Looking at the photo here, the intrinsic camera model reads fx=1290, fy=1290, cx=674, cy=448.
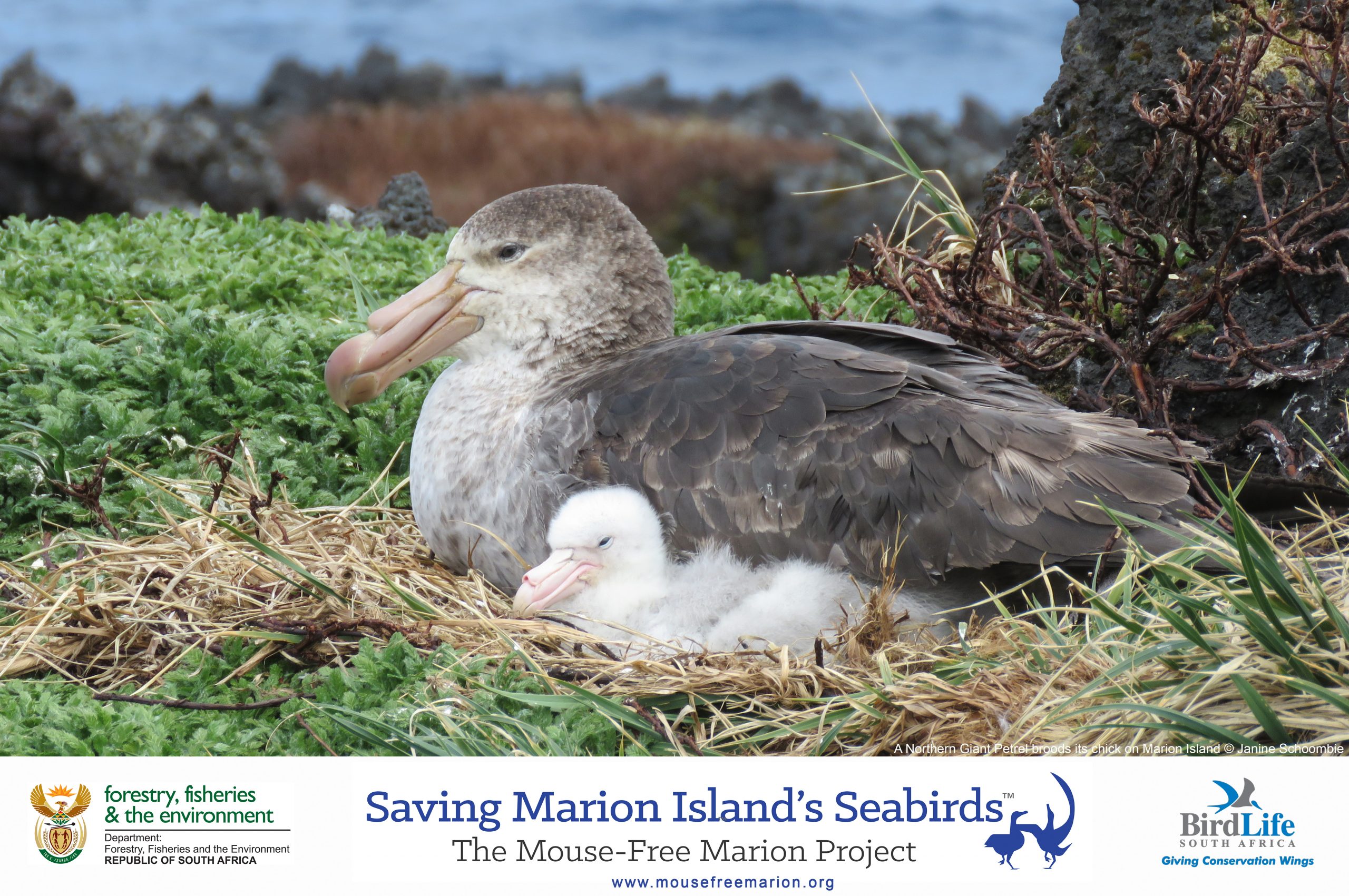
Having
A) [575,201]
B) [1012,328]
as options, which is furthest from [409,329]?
[1012,328]

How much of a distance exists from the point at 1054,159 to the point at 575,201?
2039mm

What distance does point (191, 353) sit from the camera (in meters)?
4.91

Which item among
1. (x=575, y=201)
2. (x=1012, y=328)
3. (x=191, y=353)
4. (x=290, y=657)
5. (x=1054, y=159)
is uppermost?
(x=1054, y=159)

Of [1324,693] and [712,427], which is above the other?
[712,427]

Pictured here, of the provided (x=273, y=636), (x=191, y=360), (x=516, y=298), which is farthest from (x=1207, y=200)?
(x=191, y=360)

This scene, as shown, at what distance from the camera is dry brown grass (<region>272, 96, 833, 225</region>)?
65.7 ft

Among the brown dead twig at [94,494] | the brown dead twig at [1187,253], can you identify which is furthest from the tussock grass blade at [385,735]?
the brown dead twig at [1187,253]

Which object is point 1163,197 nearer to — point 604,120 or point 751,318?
point 751,318

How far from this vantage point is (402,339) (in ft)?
14.2
